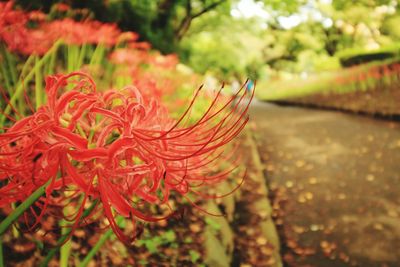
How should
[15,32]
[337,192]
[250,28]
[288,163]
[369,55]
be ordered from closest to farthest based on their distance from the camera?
[15,32]
[337,192]
[288,163]
[369,55]
[250,28]

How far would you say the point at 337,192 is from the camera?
495cm

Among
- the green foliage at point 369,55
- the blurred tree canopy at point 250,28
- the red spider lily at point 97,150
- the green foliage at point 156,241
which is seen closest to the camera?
the red spider lily at point 97,150

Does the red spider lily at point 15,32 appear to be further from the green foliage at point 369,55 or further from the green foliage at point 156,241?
the green foliage at point 369,55

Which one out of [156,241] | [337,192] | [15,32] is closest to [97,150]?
[15,32]

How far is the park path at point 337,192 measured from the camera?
3.55 meters

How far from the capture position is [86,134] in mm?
914

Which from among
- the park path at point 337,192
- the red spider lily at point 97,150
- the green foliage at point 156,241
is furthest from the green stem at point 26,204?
the park path at point 337,192

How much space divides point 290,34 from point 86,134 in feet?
88.4

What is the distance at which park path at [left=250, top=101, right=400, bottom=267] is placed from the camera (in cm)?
355

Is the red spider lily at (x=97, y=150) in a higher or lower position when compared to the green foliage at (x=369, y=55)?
higher

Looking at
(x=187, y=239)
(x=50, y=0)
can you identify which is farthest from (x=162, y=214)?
(x=50, y=0)

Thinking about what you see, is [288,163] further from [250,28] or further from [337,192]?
[250,28]

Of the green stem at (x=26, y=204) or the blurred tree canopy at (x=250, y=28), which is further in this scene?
the blurred tree canopy at (x=250, y=28)

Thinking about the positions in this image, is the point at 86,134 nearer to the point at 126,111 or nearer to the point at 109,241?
the point at 126,111
